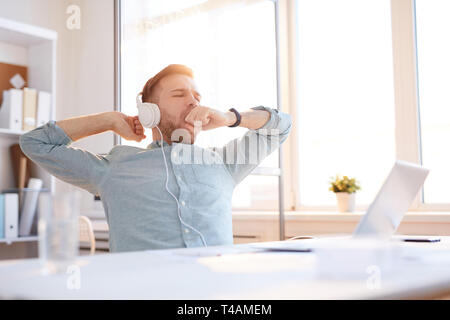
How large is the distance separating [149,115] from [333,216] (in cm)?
120

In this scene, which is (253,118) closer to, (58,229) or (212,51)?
(212,51)

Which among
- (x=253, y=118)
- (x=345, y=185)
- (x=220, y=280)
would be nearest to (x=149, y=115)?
A: (x=253, y=118)

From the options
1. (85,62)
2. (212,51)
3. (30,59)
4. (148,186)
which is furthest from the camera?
(85,62)

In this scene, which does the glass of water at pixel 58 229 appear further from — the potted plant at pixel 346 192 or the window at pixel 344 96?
the window at pixel 344 96

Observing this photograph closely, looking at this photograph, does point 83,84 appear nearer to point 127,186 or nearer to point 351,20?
point 351,20

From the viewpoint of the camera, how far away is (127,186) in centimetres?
156

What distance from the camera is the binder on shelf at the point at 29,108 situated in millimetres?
2836

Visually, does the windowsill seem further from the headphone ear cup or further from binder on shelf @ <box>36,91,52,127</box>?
binder on shelf @ <box>36,91,52,127</box>

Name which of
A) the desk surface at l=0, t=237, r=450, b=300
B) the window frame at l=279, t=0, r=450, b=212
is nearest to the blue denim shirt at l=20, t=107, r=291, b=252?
the desk surface at l=0, t=237, r=450, b=300

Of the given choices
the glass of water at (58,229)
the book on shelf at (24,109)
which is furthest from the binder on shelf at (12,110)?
the glass of water at (58,229)

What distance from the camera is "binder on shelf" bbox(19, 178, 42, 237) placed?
2.78 m

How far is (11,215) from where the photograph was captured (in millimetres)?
2717

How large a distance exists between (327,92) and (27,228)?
1.85 metres

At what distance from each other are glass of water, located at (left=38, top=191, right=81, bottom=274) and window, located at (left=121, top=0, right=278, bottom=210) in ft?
5.10
